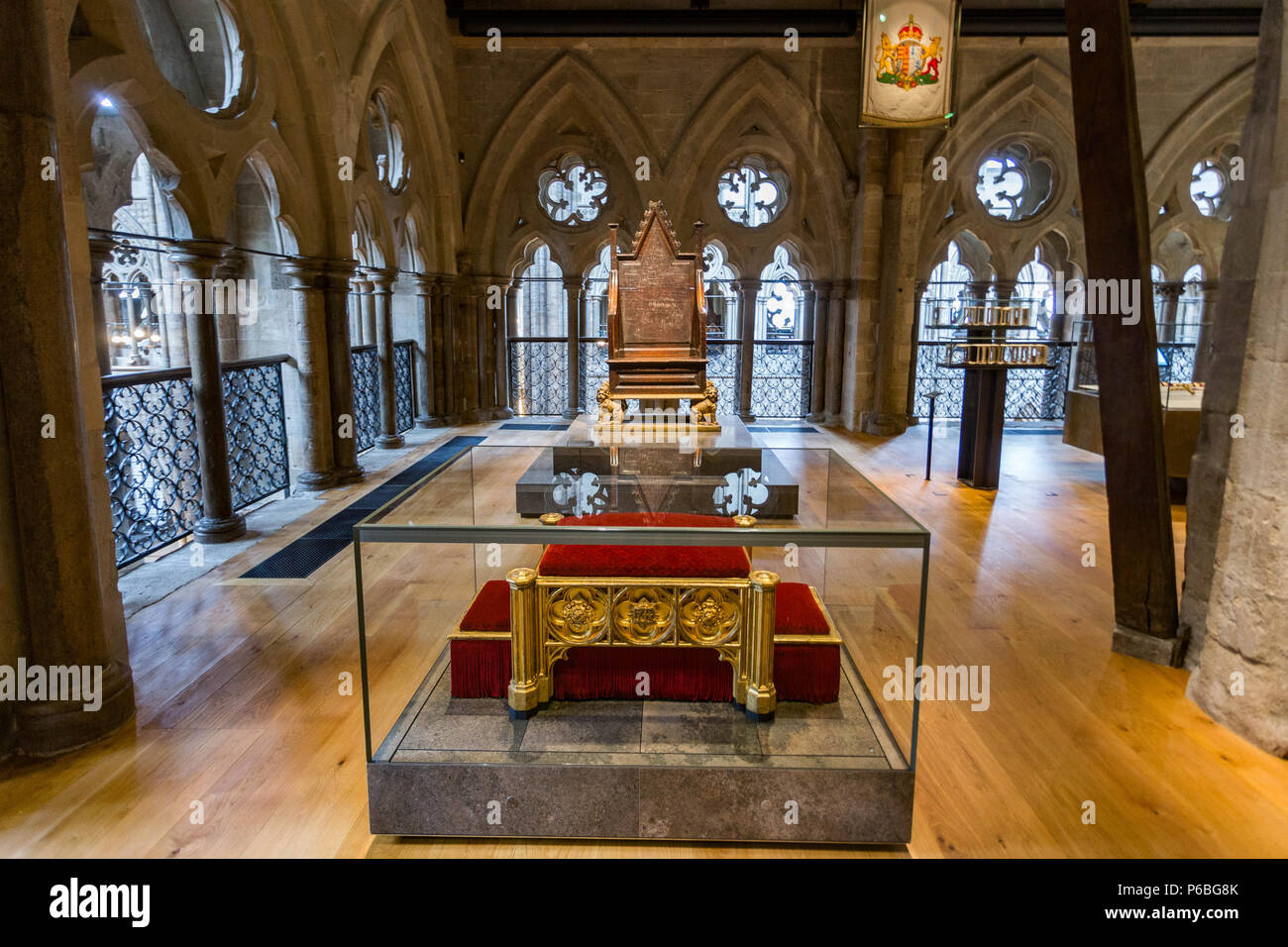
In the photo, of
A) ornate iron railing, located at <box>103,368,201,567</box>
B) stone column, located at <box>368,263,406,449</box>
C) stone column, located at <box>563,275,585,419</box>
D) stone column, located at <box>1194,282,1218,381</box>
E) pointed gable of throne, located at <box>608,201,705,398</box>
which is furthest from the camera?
stone column, located at <box>563,275,585,419</box>

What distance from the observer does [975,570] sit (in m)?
5.40

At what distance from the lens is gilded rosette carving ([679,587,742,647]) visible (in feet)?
7.95

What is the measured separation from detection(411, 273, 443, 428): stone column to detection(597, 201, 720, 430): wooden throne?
151 inches

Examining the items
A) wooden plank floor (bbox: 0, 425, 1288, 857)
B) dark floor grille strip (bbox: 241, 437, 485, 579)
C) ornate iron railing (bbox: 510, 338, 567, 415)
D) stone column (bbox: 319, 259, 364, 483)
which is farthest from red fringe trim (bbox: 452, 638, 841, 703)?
ornate iron railing (bbox: 510, 338, 567, 415)

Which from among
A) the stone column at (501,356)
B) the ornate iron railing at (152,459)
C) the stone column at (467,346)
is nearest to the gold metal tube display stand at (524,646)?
the ornate iron railing at (152,459)

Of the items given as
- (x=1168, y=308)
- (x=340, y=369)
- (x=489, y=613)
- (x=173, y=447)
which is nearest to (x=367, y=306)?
(x=340, y=369)

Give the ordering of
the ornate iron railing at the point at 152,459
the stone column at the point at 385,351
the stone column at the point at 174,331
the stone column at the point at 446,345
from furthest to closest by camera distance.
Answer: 1. the stone column at the point at 446,345
2. the stone column at the point at 174,331
3. the stone column at the point at 385,351
4. the ornate iron railing at the point at 152,459

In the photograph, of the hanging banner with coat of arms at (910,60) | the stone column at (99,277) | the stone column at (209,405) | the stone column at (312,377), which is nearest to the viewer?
the stone column at (99,277)

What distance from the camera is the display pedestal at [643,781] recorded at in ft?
7.81

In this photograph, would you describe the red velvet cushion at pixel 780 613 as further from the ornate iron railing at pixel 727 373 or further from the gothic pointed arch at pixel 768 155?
the gothic pointed arch at pixel 768 155

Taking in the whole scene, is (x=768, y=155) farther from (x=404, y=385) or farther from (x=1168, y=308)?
(x=1168, y=308)

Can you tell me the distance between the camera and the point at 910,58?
8977 mm

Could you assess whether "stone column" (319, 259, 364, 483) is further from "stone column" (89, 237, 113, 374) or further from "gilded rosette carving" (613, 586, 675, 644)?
"gilded rosette carving" (613, 586, 675, 644)

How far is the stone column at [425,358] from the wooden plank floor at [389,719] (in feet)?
21.1
